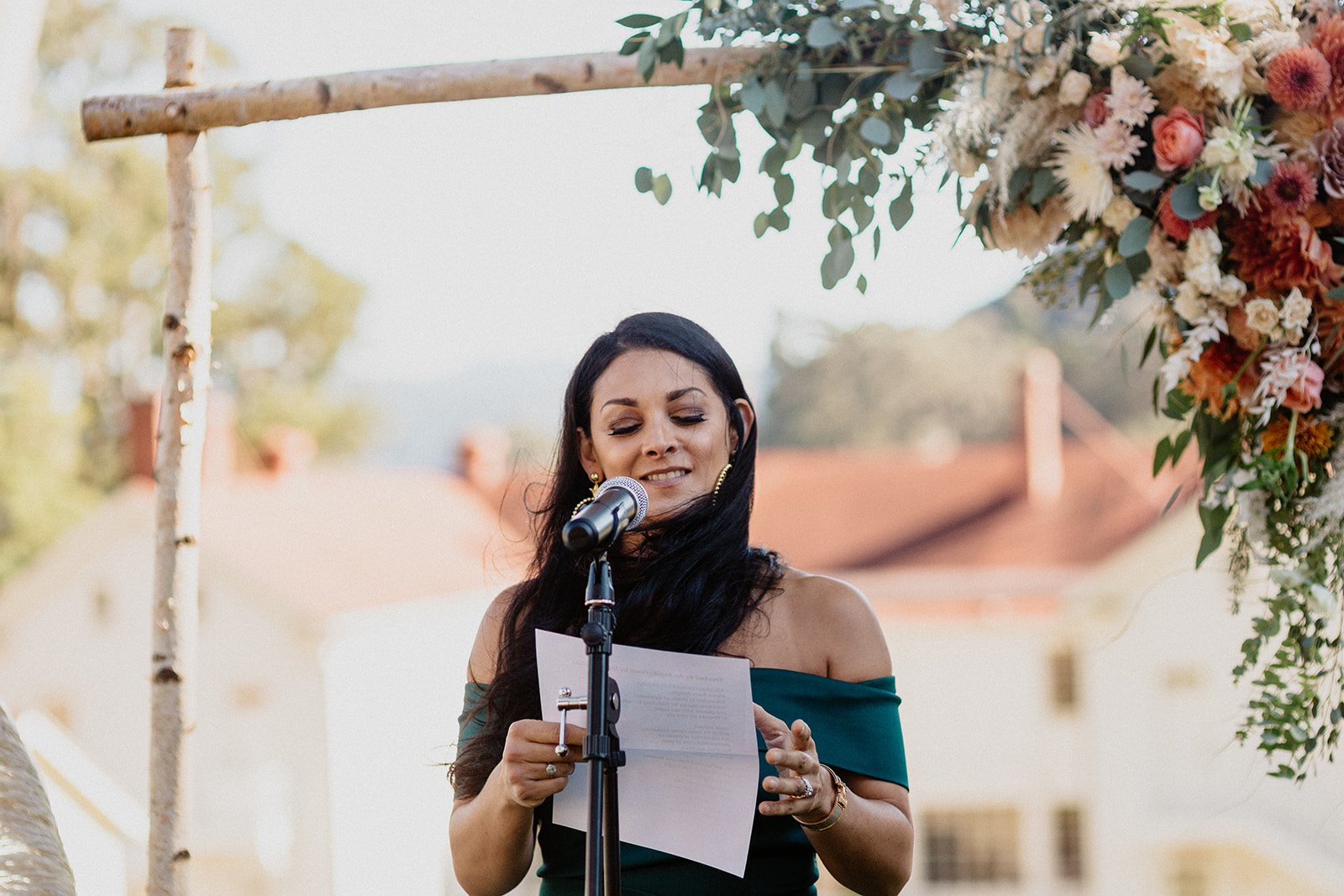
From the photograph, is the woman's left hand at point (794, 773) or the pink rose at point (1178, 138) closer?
the woman's left hand at point (794, 773)

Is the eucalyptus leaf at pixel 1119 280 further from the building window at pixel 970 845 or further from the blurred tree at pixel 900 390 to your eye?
the blurred tree at pixel 900 390

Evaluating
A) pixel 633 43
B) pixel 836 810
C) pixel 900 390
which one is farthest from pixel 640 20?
pixel 900 390

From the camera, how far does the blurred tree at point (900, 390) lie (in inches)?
1797

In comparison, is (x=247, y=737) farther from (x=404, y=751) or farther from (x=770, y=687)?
(x=770, y=687)

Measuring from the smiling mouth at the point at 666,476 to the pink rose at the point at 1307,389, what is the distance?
1033 mm

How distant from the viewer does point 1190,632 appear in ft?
69.5

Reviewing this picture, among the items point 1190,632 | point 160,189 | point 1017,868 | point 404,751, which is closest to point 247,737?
point 404,751

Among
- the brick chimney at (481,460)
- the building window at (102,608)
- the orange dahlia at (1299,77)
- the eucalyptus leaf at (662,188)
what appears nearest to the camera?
the orange dahlia at (1299,77)

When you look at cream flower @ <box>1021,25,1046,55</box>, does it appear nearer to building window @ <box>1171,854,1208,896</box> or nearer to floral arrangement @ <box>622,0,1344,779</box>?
floral arrangement @ <box>622,0,1344,779</box>

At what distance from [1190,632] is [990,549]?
3816 millimetres

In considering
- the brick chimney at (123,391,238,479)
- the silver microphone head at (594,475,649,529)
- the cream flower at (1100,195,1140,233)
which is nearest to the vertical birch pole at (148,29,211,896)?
the silver microphone head at (594,475,649,529)

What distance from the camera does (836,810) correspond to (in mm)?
2480

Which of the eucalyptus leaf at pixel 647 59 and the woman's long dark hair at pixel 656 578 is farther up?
the eucalyptus leaf at pixel 647 59

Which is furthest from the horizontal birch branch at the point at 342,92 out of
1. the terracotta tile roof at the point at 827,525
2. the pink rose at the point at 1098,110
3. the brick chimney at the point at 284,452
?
the brick chimney at the point at 284,452
